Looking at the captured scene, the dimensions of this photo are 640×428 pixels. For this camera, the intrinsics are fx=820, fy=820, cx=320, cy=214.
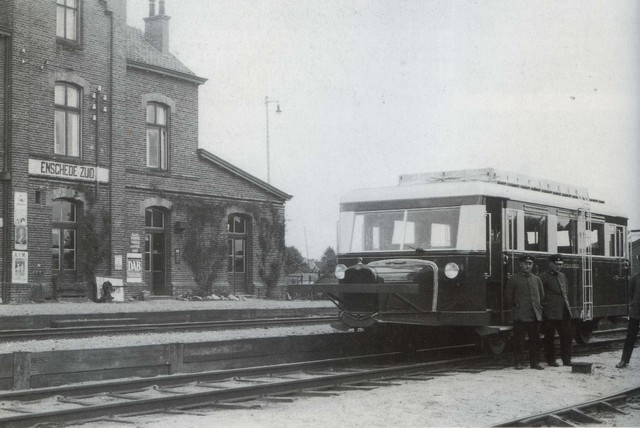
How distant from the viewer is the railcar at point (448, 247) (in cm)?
1230

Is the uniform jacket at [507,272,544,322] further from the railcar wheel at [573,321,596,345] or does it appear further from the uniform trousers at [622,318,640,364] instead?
the railcar wheel at [573,321,596,345]

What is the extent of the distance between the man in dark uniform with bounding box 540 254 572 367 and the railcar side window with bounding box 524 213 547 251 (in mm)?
542

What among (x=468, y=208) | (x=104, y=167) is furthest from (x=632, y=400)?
(x=104, y=167)

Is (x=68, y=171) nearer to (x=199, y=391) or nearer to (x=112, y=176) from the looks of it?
(x=112, y=176)

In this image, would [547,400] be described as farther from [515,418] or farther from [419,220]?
[419,220]

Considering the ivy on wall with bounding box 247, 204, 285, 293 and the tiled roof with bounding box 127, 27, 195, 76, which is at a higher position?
the tiled roof with bounding box 127, 27, 195, 76

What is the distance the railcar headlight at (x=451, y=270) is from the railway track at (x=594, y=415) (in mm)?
3283

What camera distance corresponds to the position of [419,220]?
1301 cm

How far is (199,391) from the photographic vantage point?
Result: 31.3ft

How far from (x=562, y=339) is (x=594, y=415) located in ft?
15.2

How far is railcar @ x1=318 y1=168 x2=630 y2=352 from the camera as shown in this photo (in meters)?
12.3

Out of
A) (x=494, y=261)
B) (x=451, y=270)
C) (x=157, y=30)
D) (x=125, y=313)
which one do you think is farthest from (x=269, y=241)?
(x=451, y=270)

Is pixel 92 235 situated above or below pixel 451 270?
above

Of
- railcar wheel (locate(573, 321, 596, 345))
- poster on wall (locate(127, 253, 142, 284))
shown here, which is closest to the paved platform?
poster on wall (locate(127, 253, 142, 284))
